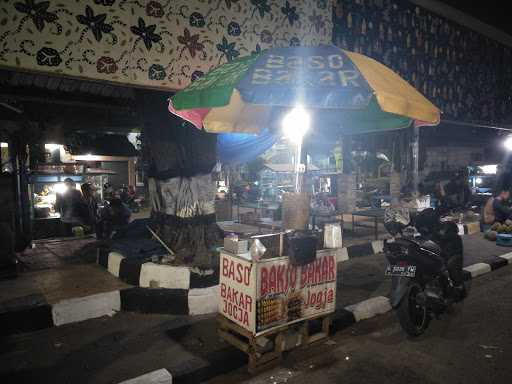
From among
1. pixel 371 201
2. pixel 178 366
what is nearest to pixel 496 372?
pixel 178 366

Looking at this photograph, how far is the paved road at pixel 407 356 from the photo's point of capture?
341 centimetres

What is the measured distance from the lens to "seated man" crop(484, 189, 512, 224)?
987cm

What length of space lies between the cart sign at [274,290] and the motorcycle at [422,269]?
90 centimetres

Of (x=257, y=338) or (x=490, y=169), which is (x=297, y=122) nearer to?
(x=257, y=338)

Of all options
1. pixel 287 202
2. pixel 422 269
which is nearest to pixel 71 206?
pixel 287 202

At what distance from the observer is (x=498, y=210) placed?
999 centimetres

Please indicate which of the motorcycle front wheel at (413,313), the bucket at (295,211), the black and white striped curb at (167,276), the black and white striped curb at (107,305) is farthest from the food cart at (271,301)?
the black and white striped curb at (167,276)

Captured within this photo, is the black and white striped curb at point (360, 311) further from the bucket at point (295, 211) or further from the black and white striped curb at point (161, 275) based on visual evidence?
the bucket at point (295, 211)

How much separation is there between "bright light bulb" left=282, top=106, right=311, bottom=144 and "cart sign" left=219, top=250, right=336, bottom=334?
1.87m

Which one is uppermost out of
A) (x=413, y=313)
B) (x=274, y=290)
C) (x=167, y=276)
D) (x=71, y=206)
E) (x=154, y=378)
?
(x=71, y=206)

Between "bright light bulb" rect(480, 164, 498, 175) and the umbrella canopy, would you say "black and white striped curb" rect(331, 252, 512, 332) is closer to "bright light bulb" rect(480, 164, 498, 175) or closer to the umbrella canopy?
the umbrella canopy

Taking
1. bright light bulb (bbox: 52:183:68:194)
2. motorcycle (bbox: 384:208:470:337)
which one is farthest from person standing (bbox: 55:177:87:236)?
motorcycle (bbox: 384:208:470:337)

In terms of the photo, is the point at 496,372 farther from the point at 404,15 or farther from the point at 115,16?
the point at 404,15

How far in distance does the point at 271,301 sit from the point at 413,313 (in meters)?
1.97
